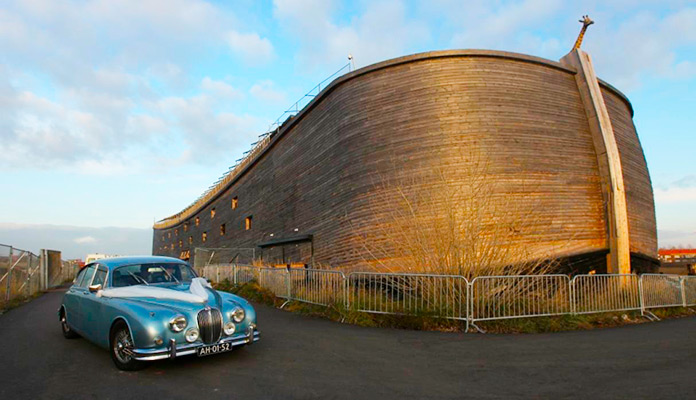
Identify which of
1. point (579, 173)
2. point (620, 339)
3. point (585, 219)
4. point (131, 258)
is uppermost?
point (579, 173)

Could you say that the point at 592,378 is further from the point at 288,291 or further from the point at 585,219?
the point at 585,219

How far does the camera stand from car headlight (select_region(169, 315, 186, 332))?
4809 millimetres

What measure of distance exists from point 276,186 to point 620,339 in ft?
72.2

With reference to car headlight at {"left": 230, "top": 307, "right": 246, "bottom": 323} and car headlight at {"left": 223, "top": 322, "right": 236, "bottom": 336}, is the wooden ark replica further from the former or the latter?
car headlight at {"left": 223, "top": 322, "right": 236, "bottom": 336}

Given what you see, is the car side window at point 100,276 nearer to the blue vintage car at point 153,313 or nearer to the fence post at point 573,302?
the blue vintage car at point 153,313

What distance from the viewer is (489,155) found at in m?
17.2

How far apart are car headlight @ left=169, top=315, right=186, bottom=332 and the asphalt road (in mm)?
554

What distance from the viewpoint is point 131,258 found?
6508 mm

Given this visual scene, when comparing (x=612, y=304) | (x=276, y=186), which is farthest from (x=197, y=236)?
(x=612, y=304)

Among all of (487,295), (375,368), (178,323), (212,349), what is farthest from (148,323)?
(487,295)

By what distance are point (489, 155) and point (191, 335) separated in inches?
593

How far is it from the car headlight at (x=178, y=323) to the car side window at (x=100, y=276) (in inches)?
75.5

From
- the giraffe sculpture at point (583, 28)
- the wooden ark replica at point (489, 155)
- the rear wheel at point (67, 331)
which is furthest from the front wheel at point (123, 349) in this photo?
the giraffe sculpture at point (583, 28)

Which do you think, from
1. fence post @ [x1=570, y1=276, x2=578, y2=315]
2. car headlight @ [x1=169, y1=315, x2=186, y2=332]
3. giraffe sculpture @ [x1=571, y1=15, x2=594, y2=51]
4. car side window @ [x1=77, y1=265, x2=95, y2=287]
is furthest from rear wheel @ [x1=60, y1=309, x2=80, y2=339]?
giraffe sculpture @ [x1=571, y1=15, x2=594, y2=51]
